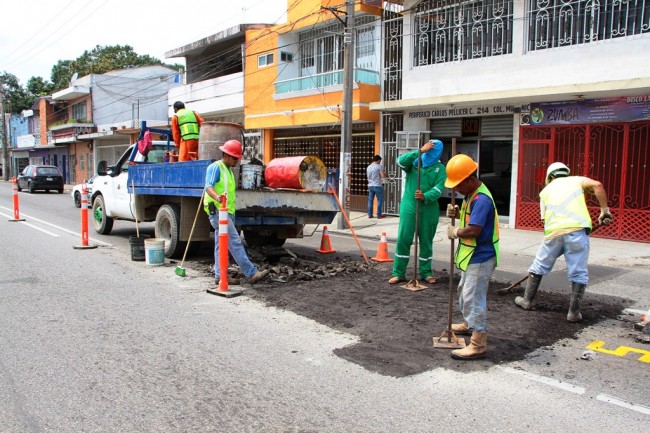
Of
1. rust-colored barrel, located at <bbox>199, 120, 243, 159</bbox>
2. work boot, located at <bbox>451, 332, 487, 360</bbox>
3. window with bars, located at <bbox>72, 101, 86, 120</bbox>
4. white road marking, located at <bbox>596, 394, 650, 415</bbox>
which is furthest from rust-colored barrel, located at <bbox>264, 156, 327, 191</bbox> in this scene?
window with bars, located at <bbox>72, 101, 86, 120</bbox>

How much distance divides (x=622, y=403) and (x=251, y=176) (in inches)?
233

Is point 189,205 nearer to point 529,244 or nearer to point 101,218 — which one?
point 101,218

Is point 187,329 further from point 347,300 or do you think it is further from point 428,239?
point 428,239

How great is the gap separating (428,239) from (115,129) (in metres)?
32.0

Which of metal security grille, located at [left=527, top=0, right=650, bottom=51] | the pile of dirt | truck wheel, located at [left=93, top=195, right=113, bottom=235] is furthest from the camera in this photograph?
truck wheel, located at [left=93, top=195, right=113, bottom=235]

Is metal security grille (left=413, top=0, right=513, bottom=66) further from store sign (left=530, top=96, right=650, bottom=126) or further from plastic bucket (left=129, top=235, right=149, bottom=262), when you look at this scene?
plastic bucket (left=129, top=235, right=149, bottom=262)

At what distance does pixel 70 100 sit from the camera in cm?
4431

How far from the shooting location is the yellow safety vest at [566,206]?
5.60 m

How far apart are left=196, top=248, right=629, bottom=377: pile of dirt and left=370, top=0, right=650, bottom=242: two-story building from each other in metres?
6.41

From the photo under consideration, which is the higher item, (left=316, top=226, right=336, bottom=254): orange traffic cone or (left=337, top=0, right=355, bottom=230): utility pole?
(left=337, top=0, right=355, bottom=230): utility pole

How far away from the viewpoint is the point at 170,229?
30.4 feet

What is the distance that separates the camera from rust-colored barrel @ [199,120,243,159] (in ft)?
28.8

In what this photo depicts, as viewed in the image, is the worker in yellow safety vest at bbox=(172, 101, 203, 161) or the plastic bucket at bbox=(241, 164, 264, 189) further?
the worker in yellow safety vest at bbox=(172, 101, 203, 161)

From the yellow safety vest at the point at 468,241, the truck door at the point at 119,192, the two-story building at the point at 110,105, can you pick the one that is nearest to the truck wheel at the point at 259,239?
the truck door at the point at 119,192
